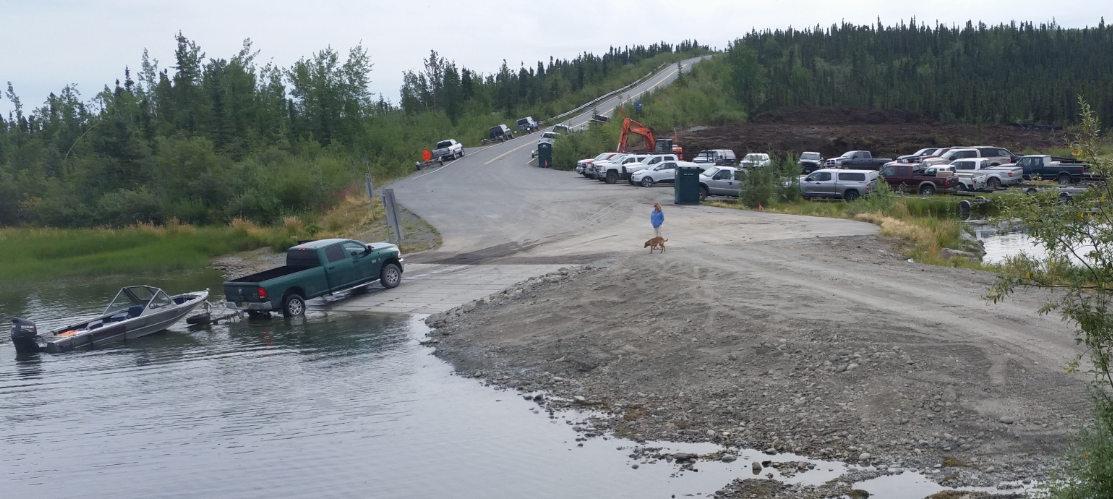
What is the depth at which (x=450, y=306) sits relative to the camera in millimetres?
22781

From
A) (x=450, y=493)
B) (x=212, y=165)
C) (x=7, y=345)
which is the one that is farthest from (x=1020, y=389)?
(x=212, y=165)

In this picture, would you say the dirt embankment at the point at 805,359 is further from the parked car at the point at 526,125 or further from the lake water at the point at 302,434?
the parked car at the point at 526,125

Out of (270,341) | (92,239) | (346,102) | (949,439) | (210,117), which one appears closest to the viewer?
(949,439)

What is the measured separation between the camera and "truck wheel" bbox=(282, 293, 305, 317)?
Result: 2309 centimetres

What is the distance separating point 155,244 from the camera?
41375 mm

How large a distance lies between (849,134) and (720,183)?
36084 mm

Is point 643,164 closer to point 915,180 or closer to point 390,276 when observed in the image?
point 915,180

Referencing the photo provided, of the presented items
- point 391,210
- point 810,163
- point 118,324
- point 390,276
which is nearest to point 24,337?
point 118,324

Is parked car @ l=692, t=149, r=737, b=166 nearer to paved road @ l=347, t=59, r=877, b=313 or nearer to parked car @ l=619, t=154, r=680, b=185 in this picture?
parked car @ l=619, t=154, r=680, b=185

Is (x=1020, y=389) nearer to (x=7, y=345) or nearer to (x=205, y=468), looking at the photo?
(x=205, y=468)

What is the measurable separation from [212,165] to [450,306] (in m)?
38.7

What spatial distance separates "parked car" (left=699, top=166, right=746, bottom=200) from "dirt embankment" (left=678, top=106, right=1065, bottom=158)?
17.4 m

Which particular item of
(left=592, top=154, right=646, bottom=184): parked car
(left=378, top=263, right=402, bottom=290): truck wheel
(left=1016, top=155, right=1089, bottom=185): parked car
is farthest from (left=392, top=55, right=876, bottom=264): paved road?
(left=1016, top=155, right=1089, bottom=185): parked car

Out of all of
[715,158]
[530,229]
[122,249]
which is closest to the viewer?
[530,229]
